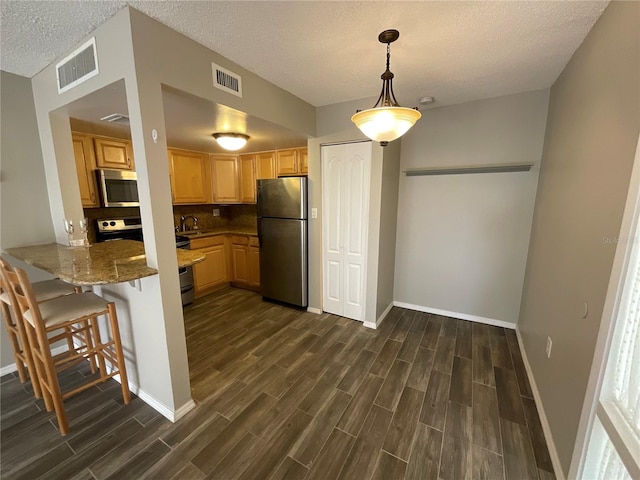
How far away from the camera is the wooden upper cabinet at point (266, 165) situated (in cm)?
399

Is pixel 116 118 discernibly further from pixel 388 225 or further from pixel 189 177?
pixel 388 225

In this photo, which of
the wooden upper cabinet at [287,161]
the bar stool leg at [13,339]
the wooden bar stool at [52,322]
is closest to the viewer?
the wooden bar stool at [52,322]

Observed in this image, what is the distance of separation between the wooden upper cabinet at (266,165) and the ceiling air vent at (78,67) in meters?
2.41

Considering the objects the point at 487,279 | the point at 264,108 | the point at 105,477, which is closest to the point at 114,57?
the point at 264,108

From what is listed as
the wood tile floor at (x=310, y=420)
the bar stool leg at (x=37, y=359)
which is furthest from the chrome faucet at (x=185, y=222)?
the bar stool leg at (x=37, y=359)

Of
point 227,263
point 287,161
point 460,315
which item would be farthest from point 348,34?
point 227,263

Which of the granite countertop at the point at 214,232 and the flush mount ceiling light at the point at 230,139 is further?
the granite countertop at the point at 214,232

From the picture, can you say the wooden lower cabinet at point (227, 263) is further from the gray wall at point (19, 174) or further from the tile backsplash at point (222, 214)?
the gray wall at point (19, 174)

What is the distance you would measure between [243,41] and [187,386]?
241cm

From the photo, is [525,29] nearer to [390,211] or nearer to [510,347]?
[390,211]

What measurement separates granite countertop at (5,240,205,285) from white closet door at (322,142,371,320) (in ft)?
5.45

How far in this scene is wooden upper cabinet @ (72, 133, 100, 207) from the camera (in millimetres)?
2770

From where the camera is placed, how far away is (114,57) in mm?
1442

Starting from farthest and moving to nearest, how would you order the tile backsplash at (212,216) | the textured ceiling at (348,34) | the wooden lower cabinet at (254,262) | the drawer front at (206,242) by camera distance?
1. the wooden lower cabinet at (254,262)
2. the drawer front at (206,242)
3. the tile backsplash at (212,216)
4. the textured ceiling at (348,34)
